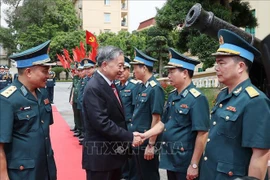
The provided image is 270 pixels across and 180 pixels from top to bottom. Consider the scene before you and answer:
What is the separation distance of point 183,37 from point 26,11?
91.3ft

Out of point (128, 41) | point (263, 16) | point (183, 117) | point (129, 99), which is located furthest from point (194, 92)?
point (128, 41)

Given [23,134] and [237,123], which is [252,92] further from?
[23,134]

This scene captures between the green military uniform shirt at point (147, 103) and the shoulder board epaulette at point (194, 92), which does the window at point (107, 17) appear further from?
the shoulder board epaulette at point (194, 92)

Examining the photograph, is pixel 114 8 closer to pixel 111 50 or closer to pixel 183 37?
pixel 183 37

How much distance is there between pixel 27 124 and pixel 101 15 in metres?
41.1

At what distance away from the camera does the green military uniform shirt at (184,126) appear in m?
2.40

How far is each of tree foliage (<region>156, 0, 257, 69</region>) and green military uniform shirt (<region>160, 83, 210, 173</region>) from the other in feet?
16.0

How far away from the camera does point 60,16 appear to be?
32.3m

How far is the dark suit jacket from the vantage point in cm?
228

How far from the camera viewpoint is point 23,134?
2.04 meters

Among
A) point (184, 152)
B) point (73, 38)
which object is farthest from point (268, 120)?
point (73, 38)

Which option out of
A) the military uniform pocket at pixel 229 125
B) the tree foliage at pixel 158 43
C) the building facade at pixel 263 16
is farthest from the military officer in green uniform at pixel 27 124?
the tree foliage at pixel 158 43

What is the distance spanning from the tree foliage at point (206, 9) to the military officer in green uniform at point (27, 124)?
5537 millimetres

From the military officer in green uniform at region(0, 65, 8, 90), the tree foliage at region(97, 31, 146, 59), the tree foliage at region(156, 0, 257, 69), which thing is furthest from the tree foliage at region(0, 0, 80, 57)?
the tree foliage at region(156, 0, 257, 69)
